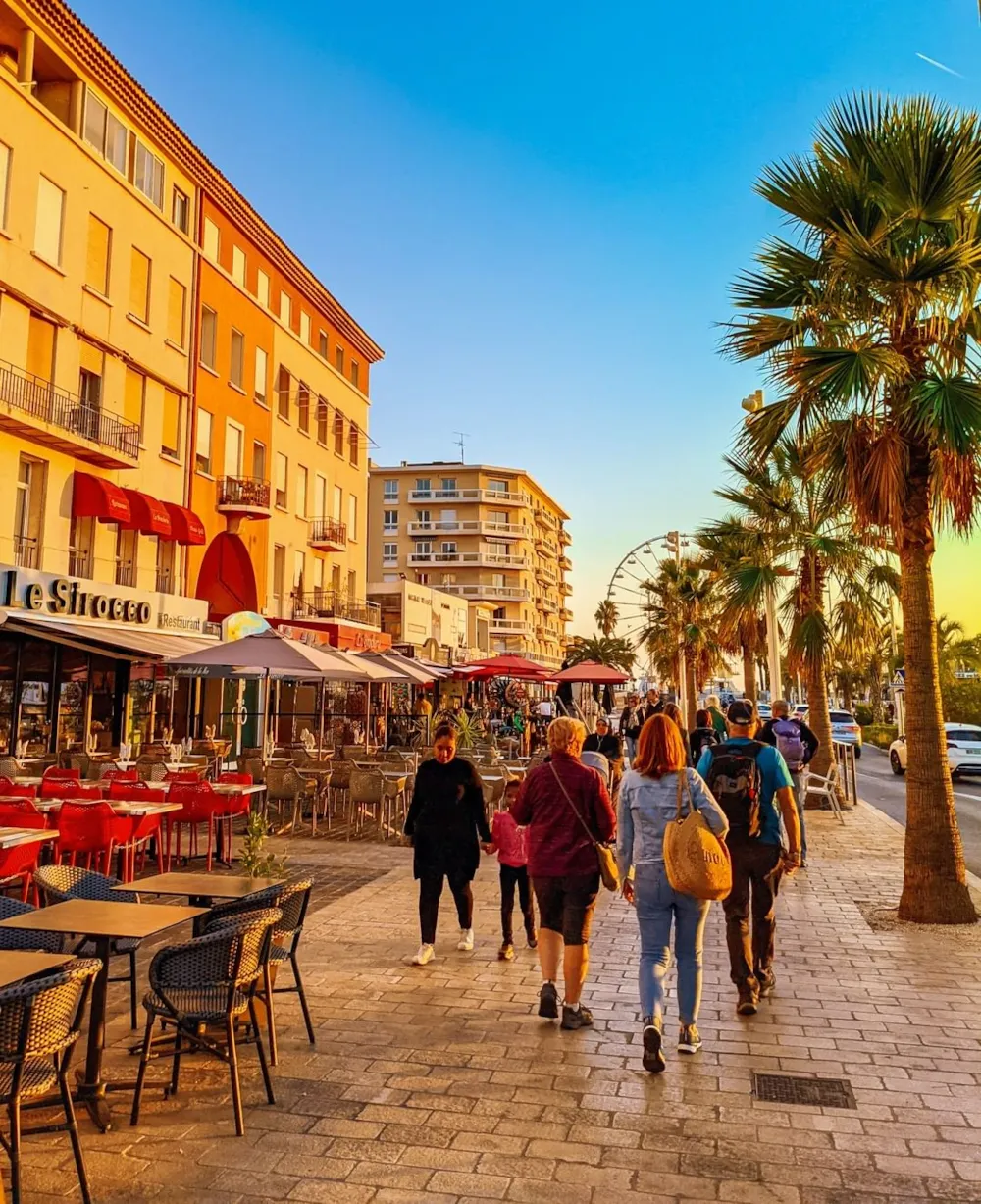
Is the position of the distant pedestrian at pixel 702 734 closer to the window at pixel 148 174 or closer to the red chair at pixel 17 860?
the red chair at pixel 17 860

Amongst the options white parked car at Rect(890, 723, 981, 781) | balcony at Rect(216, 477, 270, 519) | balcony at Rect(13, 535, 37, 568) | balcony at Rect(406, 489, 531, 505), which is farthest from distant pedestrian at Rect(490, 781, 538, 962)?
balcony at Rect(406, 489, 531, 505)

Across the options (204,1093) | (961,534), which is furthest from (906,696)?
(204,1093)

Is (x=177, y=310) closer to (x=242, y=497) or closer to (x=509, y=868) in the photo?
(x=242, y=497)

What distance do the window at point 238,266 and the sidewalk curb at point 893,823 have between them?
23186 millimetres

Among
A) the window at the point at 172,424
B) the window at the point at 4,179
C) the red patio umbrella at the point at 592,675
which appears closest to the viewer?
the window at the point at 4,179

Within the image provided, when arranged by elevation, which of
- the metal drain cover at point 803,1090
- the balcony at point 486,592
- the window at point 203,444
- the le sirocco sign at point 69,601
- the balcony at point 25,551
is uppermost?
the balcony at point 486,592

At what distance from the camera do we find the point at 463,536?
8288cm

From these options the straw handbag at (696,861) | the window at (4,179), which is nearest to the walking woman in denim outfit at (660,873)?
the straw handbag at (696,861)

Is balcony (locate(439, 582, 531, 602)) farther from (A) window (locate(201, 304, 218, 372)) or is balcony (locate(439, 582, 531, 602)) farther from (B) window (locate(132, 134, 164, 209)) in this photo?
(B) window (locate(132, 134, 164, 209))

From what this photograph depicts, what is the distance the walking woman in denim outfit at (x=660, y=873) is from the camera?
5258 millimetres

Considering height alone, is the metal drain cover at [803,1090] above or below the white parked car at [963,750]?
below

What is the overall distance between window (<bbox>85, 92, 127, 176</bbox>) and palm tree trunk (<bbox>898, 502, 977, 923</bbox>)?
21.2 m

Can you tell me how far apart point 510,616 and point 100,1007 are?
7940 centimetres

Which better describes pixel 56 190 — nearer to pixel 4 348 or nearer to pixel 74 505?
pixel 4 348
